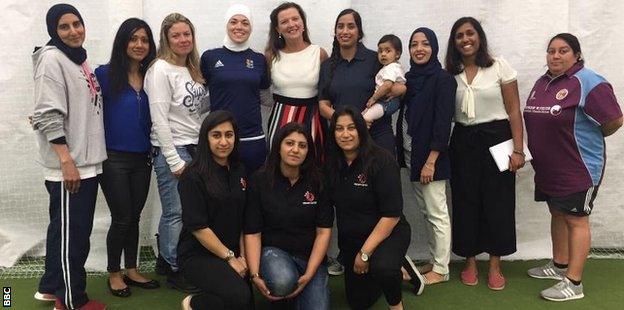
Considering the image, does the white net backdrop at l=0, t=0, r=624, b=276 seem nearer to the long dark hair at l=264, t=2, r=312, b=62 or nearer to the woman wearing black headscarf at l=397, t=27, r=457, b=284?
the long dark hair at l=264, t=2, r=312, b=62

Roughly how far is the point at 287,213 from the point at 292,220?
0.15 feet

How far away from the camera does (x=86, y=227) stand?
2561 millimetres

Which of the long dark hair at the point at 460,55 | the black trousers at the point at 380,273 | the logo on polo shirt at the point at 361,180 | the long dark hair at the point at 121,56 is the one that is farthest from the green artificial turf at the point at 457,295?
the long dark hair at the point at 460,55

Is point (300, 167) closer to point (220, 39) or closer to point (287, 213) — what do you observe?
point (287, 213)

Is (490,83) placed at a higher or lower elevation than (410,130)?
higher

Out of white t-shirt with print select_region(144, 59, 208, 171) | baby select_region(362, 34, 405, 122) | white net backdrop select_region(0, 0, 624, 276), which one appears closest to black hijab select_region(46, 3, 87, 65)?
white t-shirt with print select_region(144, 59, 208, 171)

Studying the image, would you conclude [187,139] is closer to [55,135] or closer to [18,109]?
[55,135]

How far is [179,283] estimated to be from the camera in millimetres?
3096

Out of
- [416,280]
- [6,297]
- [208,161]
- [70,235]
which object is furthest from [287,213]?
[6,297]

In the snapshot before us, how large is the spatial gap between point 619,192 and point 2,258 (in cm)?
448

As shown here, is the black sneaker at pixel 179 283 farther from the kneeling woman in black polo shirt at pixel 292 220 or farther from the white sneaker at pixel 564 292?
the white sneaker at pixel 564 292

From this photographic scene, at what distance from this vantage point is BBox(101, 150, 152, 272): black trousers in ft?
9.20

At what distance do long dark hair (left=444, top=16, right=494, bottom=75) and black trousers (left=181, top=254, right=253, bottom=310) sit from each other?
175cm

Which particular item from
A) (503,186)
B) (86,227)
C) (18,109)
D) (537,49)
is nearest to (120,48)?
(86,227)
